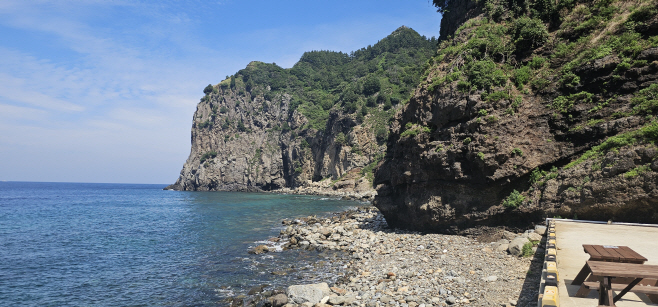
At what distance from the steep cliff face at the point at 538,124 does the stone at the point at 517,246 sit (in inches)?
105

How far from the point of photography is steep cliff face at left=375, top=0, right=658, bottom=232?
13.1 m

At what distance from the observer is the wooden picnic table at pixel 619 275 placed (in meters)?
5.21

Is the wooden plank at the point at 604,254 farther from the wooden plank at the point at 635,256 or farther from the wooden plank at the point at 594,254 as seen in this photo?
the wooden plank at the point at 635,256

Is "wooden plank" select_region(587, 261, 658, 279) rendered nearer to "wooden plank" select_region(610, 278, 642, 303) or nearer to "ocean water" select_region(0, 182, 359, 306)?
"wooden plank" select_region(610, 278, 642, 303)

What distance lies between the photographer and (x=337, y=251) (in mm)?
20172

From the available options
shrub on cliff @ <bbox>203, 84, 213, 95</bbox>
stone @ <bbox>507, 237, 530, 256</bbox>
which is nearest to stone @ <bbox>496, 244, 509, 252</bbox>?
stone @ <bbox>507, 237, 530, 256</bbox>

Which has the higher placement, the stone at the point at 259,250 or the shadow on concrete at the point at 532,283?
the shadow on concrete at the point at 532,283

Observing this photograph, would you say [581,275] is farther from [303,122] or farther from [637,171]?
[303,122]

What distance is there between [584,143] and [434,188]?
7.23 metres

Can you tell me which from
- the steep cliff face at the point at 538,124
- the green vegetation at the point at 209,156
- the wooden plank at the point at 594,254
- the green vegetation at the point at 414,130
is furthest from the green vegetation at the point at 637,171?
the green vegetation at the point at 209,156

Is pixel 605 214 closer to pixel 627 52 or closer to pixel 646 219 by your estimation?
pixel 646 219

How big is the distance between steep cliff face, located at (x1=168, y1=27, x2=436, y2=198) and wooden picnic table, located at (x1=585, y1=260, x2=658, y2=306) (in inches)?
2317

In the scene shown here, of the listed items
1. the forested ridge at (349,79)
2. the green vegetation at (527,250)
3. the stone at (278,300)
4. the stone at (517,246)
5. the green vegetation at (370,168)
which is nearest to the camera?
the green vegetation at (527,250)

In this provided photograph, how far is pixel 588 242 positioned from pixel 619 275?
17.3ft
